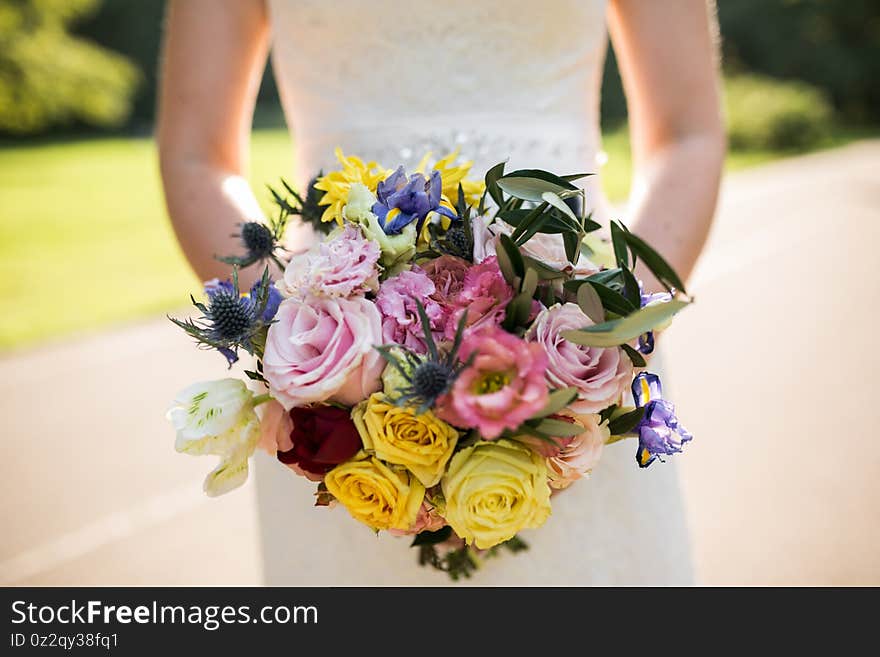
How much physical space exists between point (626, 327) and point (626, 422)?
207mm

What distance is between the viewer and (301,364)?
102 centimetres

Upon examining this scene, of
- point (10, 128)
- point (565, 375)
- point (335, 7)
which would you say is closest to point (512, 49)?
point (335, 7)

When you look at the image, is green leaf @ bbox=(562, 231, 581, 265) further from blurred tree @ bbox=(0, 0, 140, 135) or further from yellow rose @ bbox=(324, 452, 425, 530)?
blurred tree @ bbox=(0, 0, 140, 135)

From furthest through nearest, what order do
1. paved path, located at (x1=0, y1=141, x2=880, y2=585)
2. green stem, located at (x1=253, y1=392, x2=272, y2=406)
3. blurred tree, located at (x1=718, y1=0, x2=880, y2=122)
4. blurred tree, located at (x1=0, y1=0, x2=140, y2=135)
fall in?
blurred tree, located at (x1=718, y1=0, x2=880, y2=122)
blurred tree, located at (x1=0, y1=0, x2=140, y2=135)
paved path, located at (x1=0, y1=141, x2=880, y2=585)
green stem, located at (x1=253, y1=392, x2=272, y2=406)

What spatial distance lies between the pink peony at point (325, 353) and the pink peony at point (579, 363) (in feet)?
0.66

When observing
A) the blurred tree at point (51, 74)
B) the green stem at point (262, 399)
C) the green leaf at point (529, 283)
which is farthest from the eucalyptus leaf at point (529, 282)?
the blurred tree at point (51, 74)

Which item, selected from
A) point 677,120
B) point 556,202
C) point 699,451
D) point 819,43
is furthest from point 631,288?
point 819,43

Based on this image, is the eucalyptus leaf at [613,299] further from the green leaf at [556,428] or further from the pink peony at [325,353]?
the pink peony at [325,353]

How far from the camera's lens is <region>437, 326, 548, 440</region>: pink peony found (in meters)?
0.91

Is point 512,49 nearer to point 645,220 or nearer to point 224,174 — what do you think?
point 645,220

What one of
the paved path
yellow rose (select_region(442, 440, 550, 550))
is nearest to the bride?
yellow rose (select_region(442, 440, 550, 550))

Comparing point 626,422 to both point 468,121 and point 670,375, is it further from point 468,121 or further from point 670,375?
point 670,375

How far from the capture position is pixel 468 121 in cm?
171
